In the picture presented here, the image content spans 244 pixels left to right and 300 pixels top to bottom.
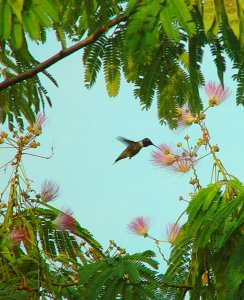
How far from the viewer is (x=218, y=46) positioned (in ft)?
11.4

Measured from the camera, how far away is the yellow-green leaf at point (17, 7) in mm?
2619

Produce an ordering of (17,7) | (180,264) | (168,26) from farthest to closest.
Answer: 1. (180,264)
2. (168,26)
3. (17,7)

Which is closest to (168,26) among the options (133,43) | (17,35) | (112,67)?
(133,43)

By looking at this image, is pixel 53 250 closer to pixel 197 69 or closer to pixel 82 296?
pixel 82 296

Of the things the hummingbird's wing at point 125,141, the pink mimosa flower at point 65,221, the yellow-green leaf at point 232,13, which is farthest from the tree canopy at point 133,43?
the hummingbird's wing at point 125,141

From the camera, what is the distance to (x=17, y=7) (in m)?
2.63

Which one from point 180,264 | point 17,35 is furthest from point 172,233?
point 17,35

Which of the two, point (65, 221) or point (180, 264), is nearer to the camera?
point (65, 221)

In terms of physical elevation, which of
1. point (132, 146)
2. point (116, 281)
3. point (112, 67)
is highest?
point (132, 146)

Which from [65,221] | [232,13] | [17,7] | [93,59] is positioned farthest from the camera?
[65,221]

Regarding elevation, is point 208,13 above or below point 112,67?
below

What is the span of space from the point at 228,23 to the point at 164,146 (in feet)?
6.99

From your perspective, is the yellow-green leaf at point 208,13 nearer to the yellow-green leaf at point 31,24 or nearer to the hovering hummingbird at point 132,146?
the yellow-green leaf at point 31,24

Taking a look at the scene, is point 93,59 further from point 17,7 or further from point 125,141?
point 125,141
